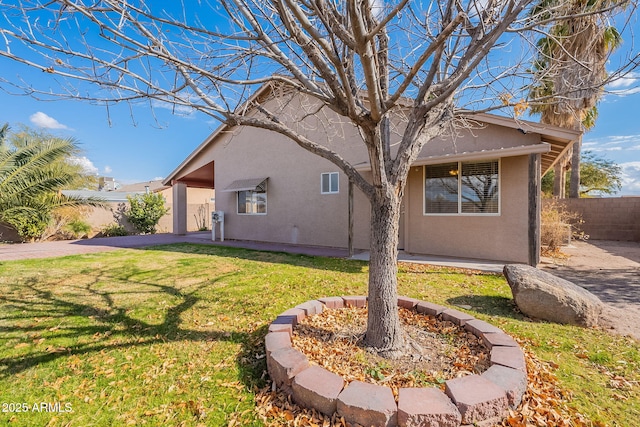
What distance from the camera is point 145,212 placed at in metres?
20.0

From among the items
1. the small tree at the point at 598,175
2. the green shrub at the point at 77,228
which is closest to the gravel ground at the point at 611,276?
the green shrub at the point at 77,228

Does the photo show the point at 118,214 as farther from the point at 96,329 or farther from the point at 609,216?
the point at 609,216

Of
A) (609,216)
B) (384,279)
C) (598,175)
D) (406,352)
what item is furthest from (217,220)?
(598,175)

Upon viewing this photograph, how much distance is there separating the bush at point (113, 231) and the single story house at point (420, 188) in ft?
27.2

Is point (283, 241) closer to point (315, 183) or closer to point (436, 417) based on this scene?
point (315, 183)

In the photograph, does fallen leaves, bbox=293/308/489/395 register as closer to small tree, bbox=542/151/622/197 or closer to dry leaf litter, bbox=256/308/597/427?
dry leaf litter, bbox=256/308/597/427

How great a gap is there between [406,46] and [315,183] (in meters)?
8.71

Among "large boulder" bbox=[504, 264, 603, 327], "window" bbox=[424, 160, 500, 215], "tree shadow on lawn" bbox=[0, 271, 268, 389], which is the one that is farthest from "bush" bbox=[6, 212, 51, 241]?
"large boulder" bbox=[504, 264, 603, 327]

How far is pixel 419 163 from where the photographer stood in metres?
9.65

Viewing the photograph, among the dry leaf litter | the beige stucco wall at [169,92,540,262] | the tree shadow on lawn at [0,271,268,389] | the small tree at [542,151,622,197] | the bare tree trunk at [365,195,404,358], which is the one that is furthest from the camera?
the small tree at [542,151,622,197]

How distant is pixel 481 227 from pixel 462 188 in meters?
1.41

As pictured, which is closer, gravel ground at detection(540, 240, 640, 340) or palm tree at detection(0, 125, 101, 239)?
gravel ground at detection(540, 240, 640, 340)

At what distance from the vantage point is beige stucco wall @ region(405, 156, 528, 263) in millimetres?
8781

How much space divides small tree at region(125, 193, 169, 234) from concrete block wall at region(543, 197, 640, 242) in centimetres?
2393
